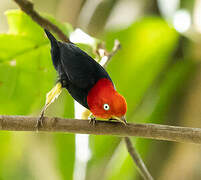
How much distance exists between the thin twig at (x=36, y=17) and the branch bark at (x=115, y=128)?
0.58m

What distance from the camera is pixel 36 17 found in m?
1.47

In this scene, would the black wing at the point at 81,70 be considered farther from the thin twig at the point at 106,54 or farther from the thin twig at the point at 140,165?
the thin twig at the point at 140,165

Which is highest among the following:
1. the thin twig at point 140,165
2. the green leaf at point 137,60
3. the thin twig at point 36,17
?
the thin twig at point 36,17

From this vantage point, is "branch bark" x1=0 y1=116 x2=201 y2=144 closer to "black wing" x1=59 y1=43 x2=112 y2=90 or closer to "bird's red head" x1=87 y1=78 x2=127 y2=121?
"bird's red head" x1=87 y1=78 x2=127 y2=121

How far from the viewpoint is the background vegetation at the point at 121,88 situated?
1576 mm

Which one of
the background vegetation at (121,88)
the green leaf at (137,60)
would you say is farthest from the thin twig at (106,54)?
the green leaf at (137,60)

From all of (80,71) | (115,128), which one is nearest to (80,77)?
(80,71)

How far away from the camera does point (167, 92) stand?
1.94 meters

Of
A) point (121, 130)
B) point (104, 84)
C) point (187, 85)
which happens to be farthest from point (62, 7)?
point (121, 130)

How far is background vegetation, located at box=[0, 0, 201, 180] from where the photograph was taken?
5.17ft

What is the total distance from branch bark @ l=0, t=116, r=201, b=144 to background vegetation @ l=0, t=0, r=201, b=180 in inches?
22.0

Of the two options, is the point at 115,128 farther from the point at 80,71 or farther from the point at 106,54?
the point at 106,54

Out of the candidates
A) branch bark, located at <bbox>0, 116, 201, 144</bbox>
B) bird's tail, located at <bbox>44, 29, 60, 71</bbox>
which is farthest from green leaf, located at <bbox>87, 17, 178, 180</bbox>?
branch bark, located at <bbox>0, 116, 201, 144</bbox>

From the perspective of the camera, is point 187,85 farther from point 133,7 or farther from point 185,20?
point 133,7
